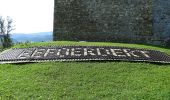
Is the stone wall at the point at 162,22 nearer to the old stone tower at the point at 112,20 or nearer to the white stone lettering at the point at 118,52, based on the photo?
the old stone tower at the point at 112,20

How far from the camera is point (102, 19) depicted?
59.2 feet

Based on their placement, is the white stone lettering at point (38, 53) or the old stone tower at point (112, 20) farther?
the old stone tower at point (112, 20)

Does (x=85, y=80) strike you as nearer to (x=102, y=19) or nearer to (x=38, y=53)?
(x=38, y=53)

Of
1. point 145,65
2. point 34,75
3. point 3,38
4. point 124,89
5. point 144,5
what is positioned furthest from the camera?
point 3,38

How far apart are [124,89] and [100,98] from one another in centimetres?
64

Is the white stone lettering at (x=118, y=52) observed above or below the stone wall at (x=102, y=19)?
below

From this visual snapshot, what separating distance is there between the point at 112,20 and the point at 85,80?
957cm

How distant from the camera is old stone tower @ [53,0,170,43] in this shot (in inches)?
685

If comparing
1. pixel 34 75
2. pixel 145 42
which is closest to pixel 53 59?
pixel 34 75

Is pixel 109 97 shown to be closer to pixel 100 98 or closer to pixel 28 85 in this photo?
pixel 100 98

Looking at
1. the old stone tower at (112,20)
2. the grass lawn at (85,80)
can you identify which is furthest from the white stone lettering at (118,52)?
the old stone tower at (112,20)

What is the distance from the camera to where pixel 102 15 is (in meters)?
18.0

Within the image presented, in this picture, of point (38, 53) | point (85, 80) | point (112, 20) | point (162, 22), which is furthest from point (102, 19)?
point (85, 80)

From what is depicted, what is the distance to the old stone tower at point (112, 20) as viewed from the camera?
685 inches
